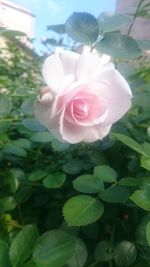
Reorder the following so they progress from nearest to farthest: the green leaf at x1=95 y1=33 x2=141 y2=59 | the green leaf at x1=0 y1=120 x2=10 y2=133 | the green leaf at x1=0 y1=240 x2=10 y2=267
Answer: the green leaf at x1=0 y1=240 x2=10 y2=267
the green leaf at x1=95 y1=33 x2=141 y2=59
the green leaf at x1=0 y1=120 x2=10 y2=133

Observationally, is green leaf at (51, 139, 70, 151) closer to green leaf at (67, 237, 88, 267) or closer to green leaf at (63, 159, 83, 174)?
green leaf at (63, 159, 83, 174)

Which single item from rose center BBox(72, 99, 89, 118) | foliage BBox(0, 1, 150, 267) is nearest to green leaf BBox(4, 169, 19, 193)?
foliage BBox(0, 1, 150, 267)

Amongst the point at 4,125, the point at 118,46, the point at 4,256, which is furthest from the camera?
the point at 4,125

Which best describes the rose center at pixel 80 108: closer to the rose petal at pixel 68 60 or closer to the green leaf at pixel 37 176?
the rose petal at pixel 68 60

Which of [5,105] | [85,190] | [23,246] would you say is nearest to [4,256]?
[23,246]

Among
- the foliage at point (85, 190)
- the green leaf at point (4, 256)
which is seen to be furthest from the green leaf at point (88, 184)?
the green leaf at point (4, 256)

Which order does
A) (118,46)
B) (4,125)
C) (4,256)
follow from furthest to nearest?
(4,125) < (118,46) < (4,256)

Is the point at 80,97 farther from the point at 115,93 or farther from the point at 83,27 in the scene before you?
the point at 83,27
